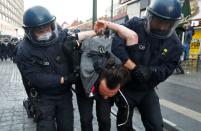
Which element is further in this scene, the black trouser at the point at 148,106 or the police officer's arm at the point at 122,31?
the black trouser at the point at 148,106

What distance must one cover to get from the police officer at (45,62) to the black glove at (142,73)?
624 millimetres

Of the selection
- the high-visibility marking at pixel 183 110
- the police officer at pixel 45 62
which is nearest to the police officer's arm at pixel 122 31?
the police officer at pixel 45 62

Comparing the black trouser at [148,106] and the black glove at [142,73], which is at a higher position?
the black glove at [142,73]

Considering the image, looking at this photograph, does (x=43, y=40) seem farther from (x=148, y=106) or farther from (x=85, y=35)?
(x=148, y=106)

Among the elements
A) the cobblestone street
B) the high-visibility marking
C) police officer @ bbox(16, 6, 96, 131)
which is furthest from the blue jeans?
police officer @ bbox(16, 6, 96, 131)

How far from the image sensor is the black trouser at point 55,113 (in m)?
2.92

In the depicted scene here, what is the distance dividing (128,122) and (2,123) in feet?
8.97

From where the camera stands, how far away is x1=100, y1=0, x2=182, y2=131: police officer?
268 cm

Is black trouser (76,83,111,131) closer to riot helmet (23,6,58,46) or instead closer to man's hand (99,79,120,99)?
man's hand (99,79,120,99)

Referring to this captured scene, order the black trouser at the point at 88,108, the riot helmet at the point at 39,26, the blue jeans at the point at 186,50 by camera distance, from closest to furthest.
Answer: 1. the riot helmet at the point at 39,26
2. the black trouser at the point at 88,108
3. the blue jeans at the point at 186,50

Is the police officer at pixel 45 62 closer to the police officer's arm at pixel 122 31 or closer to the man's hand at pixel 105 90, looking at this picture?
the police officer's arm at pixel 122 31

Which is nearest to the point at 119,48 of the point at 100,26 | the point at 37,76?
the point at 100,26

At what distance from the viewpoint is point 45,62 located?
9.51ft

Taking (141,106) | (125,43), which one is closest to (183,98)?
(141,106)
